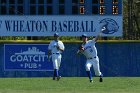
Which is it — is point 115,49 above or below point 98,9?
below

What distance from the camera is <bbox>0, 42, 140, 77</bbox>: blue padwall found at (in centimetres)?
2620

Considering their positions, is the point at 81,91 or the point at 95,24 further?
the point at 95,24

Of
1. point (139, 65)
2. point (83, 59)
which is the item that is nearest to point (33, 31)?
point (83, 59)

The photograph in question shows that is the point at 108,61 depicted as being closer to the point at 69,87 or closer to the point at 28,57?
the point at 28,57

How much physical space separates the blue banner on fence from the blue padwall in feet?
0.77

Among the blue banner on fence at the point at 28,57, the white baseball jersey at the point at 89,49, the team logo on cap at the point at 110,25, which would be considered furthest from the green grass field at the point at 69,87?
the team logo on cap at the point at 110,25

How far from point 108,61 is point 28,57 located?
147 inches

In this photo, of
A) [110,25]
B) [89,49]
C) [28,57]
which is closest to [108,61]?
[110,25]

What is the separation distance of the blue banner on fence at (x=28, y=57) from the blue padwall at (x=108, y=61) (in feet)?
0.77

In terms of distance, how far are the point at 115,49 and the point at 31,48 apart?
12.9 feet

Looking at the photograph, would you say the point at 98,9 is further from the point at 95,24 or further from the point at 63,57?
the point at 63,57

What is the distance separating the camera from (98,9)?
26438 mm

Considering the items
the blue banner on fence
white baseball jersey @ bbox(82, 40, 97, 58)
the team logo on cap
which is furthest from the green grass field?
the team logo on cap

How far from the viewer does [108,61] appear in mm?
26297
